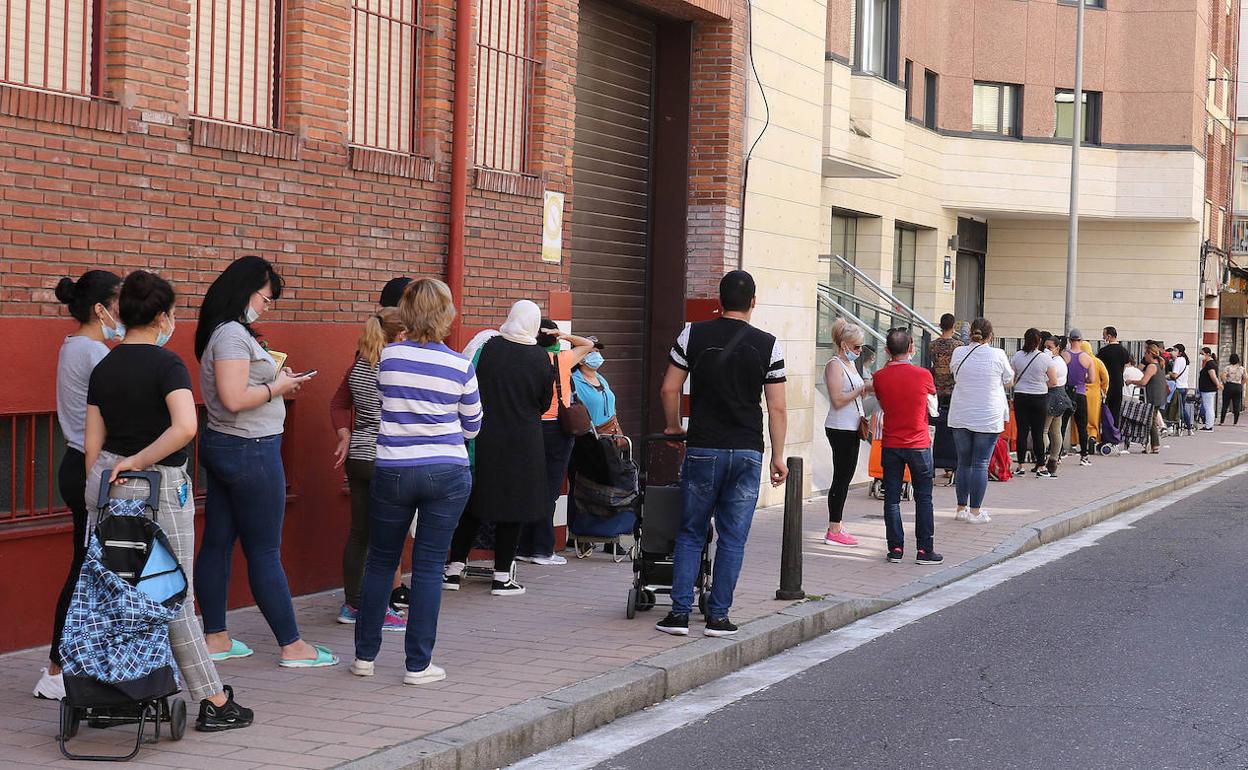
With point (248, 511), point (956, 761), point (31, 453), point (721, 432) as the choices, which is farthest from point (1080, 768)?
point (31, 453)

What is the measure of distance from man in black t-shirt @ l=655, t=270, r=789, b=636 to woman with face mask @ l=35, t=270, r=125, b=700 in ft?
10.0

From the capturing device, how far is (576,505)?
11305 mm

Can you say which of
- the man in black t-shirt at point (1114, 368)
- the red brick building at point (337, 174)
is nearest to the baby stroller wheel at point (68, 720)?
the red brick building at point (337, 174)

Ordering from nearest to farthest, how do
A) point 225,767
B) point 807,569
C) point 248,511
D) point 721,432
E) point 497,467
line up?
A: point 225,767, point 248,511, point 721,432, point 497,467, point 807,569

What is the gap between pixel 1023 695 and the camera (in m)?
7.44

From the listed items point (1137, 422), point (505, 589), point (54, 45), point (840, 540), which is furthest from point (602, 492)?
point (1137, 422)

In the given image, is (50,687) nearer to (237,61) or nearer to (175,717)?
(175,717)

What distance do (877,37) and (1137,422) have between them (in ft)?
24.4

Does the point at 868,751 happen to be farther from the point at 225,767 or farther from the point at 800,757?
the point at 225,767

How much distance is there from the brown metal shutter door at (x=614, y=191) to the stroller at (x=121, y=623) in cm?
735

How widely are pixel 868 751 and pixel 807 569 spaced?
482cm

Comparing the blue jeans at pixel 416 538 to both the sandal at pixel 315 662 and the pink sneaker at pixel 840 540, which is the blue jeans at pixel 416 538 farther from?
the pink sneaker at pixel 840 540

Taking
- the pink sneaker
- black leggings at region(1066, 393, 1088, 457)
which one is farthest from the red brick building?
black leggings at region(1066, 393, 1088, 457)

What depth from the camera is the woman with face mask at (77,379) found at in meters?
6.41
